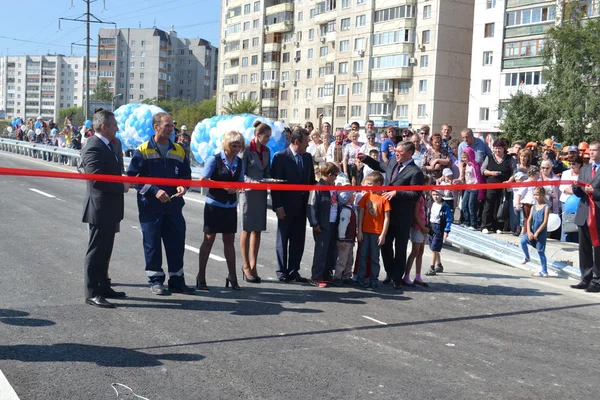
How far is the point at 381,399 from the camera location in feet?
17.9

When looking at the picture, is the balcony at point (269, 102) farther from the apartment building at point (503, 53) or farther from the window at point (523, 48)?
the window at point (523, 48)

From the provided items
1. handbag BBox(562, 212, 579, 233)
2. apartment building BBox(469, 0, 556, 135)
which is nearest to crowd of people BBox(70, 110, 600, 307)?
handbag BBox(562, 212, 579, 233)

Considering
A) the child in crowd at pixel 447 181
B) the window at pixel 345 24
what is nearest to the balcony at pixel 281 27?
the window at pixel 345 24

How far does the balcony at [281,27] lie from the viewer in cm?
9638

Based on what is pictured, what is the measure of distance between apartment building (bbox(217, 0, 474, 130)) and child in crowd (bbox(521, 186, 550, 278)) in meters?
61.2

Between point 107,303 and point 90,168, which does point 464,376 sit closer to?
point 107,303

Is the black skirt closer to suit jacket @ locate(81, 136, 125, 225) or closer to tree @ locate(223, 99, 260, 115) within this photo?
suit jacket @ locate(81, 136, 125, 225)

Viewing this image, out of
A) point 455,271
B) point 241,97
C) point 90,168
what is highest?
point 241,97

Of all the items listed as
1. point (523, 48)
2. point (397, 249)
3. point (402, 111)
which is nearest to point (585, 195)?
point (397, 249)

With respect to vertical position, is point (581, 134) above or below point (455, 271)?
above

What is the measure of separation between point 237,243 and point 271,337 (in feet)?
20.9

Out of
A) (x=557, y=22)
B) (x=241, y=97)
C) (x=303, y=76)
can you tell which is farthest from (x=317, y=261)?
(x=241, y=97)

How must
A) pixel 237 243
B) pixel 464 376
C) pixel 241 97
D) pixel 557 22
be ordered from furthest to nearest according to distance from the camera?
pixel 241 97
pixel 557 22
pixel 237 243
pixel 464 376

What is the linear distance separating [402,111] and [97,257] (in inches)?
2785
